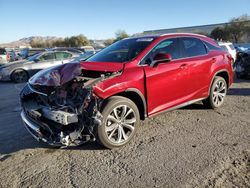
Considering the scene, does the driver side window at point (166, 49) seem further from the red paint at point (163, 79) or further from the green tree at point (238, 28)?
the green tree at point (238, 28)

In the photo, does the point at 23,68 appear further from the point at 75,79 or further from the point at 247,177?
the point at 247,177

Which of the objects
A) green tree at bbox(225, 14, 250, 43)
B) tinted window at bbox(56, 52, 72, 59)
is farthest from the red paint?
green tree at bbox(225, 14, 250, 43)

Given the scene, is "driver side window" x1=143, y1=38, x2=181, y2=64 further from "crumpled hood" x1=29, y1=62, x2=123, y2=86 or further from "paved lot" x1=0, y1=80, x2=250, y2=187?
"paved lot" x1=0, y1=80, x2=250, y2=187

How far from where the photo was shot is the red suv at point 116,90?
161 inches

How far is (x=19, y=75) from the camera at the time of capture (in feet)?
43.5

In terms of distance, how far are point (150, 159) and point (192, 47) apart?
292 cm

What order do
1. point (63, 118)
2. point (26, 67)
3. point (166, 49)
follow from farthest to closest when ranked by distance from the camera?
point (26, 67)
point (166, 49)
point (63, 118)

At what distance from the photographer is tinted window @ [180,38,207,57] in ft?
18.7

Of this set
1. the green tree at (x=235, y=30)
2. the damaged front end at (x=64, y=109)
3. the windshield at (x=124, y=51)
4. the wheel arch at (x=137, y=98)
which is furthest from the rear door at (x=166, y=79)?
the green tree at (x=235, y=30)

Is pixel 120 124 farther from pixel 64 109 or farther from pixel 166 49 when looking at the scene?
pixel 166 49

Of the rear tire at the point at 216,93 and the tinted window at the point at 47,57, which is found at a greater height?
the tinted window at the point at 47,57

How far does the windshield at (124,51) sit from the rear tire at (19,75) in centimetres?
872

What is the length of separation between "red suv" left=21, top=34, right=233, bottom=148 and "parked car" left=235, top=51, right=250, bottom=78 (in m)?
5.46

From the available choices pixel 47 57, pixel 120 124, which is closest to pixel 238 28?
pixel 47 57
